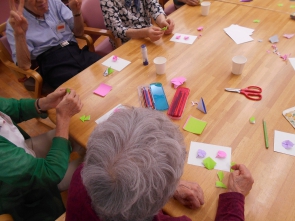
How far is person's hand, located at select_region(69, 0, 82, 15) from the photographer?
194 centimetres

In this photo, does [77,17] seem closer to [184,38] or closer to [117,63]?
[117,63]

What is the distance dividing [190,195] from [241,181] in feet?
0.70

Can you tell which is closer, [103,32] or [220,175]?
[220,175]

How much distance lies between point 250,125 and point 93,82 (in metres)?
0.95

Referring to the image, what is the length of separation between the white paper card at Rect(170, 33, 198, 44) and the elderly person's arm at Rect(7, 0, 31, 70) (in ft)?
3.47

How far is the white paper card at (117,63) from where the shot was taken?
155cm

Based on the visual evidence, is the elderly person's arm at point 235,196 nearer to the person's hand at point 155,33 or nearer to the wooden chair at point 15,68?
the person's hand at point 155,33

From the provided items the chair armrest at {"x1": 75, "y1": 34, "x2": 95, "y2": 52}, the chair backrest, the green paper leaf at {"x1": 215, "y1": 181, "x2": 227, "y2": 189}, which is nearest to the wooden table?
the green paper leaf at {"x1": 215, "y1": 181, "x2": 227, "y2": 189}

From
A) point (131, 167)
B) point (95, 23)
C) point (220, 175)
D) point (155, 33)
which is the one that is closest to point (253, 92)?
point (220, 175)

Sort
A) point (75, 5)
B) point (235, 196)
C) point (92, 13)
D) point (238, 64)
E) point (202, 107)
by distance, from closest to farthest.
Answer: point (235, 196) < point (202, 107) < point (238, 64) < point (75, 5) < point (92, 13)

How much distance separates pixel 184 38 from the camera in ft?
5.62

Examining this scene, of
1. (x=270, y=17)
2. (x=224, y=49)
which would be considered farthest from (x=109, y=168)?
(x=270, y=17)

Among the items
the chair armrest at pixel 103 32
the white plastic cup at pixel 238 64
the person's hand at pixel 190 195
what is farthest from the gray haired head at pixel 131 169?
the chair armrest at pixel 103 32

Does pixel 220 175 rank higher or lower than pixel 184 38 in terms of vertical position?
lower
